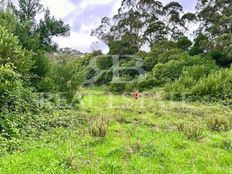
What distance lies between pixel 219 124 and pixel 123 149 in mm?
5214

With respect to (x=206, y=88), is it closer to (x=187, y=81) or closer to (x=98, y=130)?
(x=187, y=81)

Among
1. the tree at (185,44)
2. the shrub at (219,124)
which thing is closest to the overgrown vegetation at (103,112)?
the shrub at (219,124)

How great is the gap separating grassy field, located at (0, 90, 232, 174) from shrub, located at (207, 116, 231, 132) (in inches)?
8.6

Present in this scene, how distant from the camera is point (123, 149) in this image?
935 centimetres

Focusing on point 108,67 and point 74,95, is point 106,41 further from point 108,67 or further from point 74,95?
point 74,95

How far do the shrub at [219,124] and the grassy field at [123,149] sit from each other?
218 mm

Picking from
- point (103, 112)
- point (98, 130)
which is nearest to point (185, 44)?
point (103, 112)

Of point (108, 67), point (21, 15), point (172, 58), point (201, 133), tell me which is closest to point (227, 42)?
point (172, 58)

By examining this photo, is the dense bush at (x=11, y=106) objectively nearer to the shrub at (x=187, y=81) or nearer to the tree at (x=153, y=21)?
the shrub at (x=187, y=81)

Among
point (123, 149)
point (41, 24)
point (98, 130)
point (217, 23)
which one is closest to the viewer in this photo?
point (123, 149)

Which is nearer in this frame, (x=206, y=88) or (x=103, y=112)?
(x=103, y=112)

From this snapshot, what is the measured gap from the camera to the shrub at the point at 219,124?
1273 cm

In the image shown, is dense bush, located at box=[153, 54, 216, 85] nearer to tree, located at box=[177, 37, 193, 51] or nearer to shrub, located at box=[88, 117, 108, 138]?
tree, located at box=[177, 37, 193, 51]

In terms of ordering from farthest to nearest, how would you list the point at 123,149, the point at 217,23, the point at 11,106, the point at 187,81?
the point at 217,23 < the point at 187,81 < the point at 11,106 < the point at 123,149
